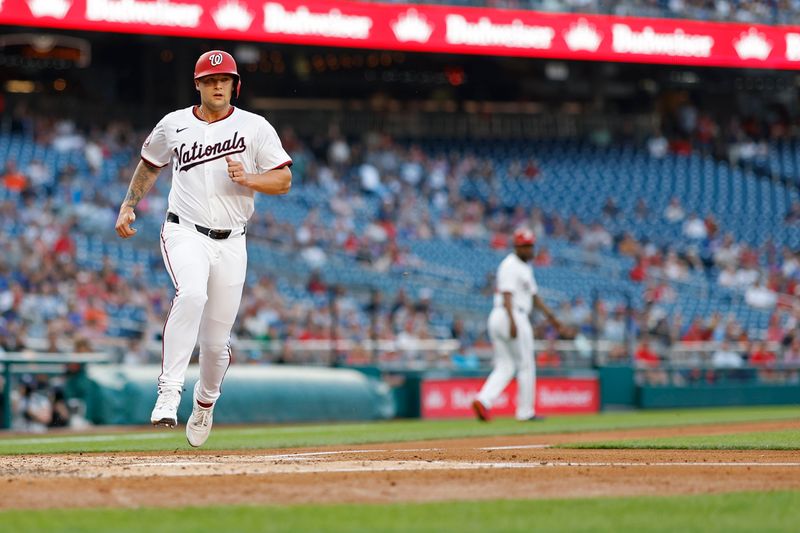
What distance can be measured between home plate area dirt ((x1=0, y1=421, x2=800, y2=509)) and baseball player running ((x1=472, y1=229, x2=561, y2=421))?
5.93 meters

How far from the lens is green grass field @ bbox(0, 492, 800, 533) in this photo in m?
4.34

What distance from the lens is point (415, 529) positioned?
Result: 4.29 meters

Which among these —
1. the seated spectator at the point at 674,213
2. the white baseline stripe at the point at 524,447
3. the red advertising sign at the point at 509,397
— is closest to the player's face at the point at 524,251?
the red advertising sign at the point at 509,397

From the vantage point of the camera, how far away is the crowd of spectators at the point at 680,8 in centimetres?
2870

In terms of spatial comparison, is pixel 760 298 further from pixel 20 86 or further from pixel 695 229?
pixel 20 86

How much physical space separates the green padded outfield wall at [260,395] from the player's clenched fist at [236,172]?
25.1 ft

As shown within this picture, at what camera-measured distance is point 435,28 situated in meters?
27.6

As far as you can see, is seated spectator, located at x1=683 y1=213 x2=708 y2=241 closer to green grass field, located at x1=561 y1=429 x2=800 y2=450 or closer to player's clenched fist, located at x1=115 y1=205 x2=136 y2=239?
green grass field, located at x1=561 y1=429 x2=800 y2=450

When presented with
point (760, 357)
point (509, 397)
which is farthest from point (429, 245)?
point (509, 397)

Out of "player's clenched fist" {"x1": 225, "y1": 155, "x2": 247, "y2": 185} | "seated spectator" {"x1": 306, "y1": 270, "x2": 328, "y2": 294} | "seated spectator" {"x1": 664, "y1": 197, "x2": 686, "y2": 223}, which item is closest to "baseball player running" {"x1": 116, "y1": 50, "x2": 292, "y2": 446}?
"player's clenched fist" {"x1": 225, "y1": 155, "x2": 247, "y2": 185}

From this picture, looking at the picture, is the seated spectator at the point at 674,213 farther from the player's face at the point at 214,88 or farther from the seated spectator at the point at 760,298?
the player's face at the point at 214,88

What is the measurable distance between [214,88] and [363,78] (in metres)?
26.2

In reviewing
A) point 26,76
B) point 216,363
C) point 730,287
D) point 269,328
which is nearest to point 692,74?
A: point 730,287

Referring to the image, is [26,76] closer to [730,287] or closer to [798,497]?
[730,287]
